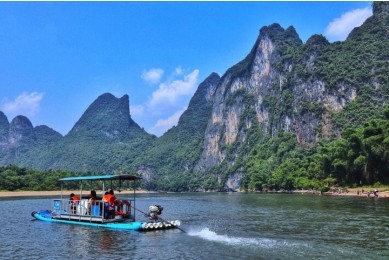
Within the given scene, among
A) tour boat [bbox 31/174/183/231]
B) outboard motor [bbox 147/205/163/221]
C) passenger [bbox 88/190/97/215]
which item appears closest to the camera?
tour boat [bbox 31/174/183/231]

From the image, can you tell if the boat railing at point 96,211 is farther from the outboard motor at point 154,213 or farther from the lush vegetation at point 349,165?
the lush vegetation at point 349,165

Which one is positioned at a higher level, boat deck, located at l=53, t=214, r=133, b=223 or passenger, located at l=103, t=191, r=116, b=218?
passenger, located at l=103, t=191, r=116, b=218

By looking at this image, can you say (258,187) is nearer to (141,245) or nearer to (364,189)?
(364,189)

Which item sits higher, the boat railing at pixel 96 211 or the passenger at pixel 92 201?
the passenger at pixel 92 201

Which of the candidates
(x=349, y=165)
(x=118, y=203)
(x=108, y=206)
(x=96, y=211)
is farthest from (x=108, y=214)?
(x=349, y=165)

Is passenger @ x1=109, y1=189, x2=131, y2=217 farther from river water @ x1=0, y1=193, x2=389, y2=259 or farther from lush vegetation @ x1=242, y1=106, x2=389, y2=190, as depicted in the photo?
lush vegetation @ x1=242, y1=106, x2=389, y2=190

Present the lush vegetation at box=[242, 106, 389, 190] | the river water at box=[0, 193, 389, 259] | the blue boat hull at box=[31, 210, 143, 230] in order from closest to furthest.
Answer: the river water at box=[0, 193, 389, 259], the blue boat hull at box=[31, 210, 143, 230], the lush vegetation at box=[242, 106, 389, 190]

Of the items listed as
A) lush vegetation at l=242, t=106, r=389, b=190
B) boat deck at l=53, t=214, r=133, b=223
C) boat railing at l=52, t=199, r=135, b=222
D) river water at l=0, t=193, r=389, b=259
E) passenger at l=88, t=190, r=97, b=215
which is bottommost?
river water at l=0, t=193, r=389, b=259

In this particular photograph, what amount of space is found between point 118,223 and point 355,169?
64341mm

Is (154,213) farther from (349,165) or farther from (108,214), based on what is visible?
(349,165)

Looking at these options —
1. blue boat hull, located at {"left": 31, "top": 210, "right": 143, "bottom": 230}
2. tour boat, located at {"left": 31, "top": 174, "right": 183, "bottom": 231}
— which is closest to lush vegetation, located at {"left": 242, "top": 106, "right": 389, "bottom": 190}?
tour boat, located at {"left": 31, "top": 174, "right": 183, "bottom": 231}

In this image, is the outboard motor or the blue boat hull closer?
the blue boat hull

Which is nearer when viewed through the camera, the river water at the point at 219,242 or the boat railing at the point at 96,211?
the river water at the point at 219,242

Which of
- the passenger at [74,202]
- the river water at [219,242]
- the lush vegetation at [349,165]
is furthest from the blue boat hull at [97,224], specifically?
the lush vegetation at [349,165]
